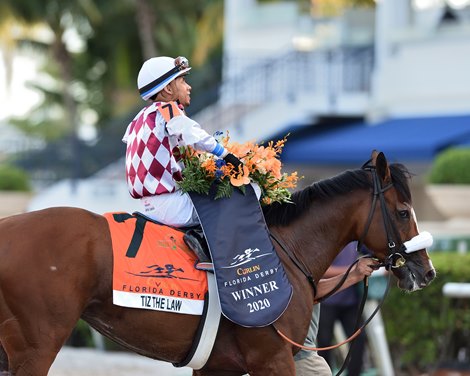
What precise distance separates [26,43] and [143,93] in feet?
99.4

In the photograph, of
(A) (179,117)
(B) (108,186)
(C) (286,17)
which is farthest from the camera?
(C) (286,17)

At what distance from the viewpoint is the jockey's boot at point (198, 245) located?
18.2ft

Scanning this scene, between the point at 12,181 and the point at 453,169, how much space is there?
7.65 meters

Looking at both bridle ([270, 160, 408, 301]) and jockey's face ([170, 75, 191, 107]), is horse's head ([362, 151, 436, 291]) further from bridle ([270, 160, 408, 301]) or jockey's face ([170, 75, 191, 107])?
jockey's face ([170, 75, 191, 107])

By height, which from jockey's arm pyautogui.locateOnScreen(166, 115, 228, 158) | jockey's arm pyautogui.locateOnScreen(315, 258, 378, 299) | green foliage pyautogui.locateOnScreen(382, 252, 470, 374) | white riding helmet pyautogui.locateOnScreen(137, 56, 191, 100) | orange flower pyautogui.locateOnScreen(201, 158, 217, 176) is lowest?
green foliage pyautogui.locateOnScreen(382, 252, 470, 374)

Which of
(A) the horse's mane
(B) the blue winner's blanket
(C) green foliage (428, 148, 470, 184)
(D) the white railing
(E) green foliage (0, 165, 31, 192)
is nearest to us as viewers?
(B) the blue winner's blanket

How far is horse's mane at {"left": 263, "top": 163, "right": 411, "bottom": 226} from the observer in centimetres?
593

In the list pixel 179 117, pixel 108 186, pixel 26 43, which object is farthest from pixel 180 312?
pixel 26 43

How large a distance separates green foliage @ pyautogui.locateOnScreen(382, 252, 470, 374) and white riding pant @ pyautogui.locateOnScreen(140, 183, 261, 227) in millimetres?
4648

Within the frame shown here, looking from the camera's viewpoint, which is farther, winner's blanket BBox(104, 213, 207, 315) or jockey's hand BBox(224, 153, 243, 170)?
jockey's hand BBox(224, 153, 243, 170)

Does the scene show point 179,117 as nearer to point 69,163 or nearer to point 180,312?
point 180,312

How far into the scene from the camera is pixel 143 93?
577 centimetres

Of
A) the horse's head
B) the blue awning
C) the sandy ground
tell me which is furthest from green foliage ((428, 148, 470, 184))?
the horse's head

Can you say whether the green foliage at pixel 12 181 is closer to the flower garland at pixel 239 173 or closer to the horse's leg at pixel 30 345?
the flower garland at pixel 239 173
